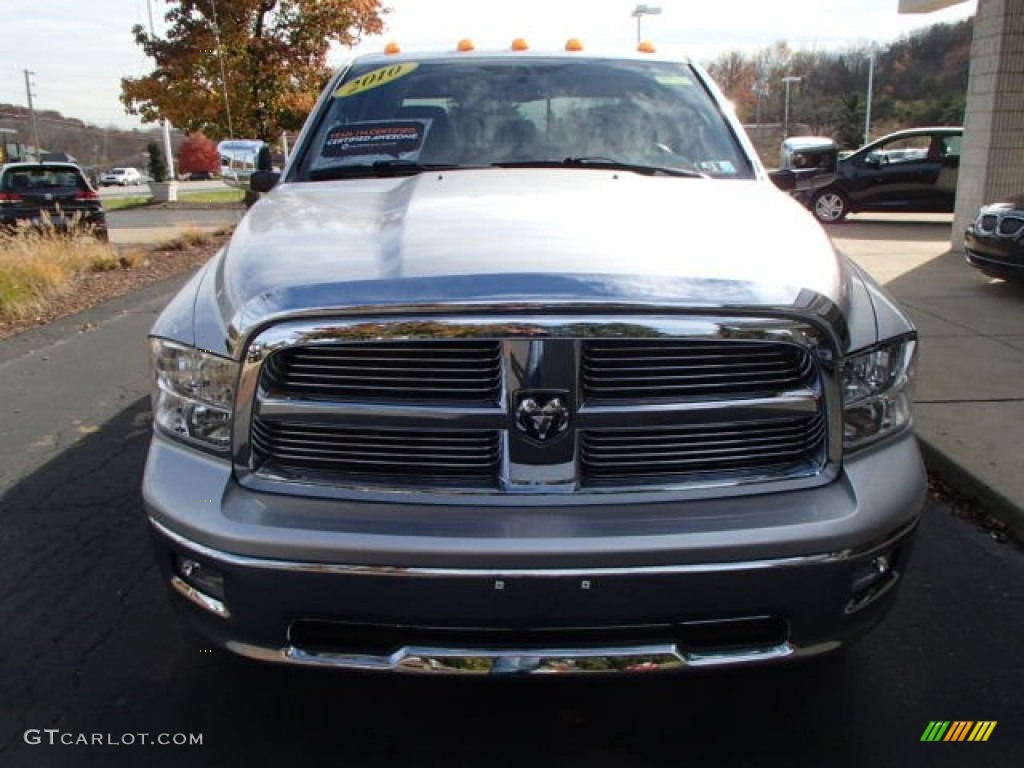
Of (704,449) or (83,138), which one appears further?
(83,138)

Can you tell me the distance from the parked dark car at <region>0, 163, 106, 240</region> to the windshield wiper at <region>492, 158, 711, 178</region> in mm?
13887

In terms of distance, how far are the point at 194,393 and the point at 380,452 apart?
0.52 m

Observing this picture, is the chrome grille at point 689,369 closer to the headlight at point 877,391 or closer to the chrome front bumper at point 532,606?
the headlight at point 877,391

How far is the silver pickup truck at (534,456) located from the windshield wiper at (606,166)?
1.17 meters

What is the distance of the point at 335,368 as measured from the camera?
2.13m

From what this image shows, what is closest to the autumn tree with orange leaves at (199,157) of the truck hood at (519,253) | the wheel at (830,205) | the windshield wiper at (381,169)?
the wheel at (830,205)

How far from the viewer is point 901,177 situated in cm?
1650

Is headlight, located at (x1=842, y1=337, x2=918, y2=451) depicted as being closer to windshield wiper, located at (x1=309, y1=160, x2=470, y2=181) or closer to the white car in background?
windshield wiper, located at (x1=309, y1=160, x2=470, y2=181)

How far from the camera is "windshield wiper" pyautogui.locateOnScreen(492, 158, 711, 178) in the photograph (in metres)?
3.47

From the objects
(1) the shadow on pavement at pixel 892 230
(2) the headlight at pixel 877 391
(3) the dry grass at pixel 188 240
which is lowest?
(1) the shadow on pavement at pixel 892 230

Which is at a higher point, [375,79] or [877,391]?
[375,79]

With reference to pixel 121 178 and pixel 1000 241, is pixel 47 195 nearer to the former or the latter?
pixel 1000 241

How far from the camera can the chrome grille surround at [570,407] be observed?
205 centimetres

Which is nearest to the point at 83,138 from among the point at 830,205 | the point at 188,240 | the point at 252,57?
the point at 252,57
